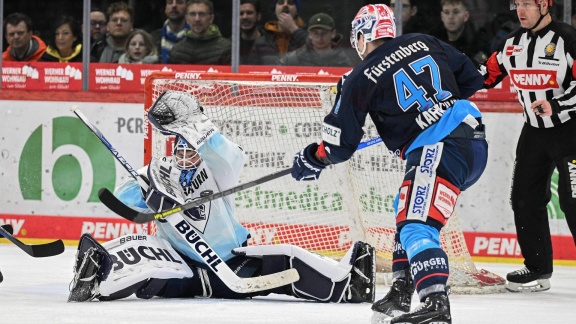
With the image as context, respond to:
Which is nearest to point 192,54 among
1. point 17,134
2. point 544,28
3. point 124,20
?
point 124,20

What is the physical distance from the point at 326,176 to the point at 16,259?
1.90 metres

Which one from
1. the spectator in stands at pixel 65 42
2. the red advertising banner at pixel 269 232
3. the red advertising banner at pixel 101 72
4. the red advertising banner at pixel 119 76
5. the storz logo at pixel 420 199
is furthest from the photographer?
the spectator in stands at pixel 65 42

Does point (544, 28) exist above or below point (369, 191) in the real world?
above

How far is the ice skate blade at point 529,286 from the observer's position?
577 centimetres

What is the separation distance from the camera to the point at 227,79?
6324 mm

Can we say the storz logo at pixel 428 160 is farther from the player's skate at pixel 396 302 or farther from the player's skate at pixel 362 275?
the player's skate at pixel 362 275

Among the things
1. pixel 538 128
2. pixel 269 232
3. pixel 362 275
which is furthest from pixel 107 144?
pixel 538 128

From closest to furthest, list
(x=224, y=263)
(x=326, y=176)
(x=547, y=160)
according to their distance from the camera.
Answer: (x=224, y=263), (x=547, y=160), (x=326, y=176)

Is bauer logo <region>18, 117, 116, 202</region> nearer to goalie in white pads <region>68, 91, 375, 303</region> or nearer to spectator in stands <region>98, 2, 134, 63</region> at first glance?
spectator in stands <region>98, 2, 134, 63</region>

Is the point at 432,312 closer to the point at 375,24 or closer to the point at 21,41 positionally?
the point at 375,24

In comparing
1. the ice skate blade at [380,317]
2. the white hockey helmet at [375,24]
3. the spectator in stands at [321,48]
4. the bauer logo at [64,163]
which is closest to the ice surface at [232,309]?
the ice skate blade at [380,317]

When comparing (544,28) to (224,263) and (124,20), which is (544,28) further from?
(124,20)

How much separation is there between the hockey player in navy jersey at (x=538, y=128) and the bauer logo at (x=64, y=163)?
9.49 feet

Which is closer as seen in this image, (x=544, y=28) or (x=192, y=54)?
(x=544, y=28)
